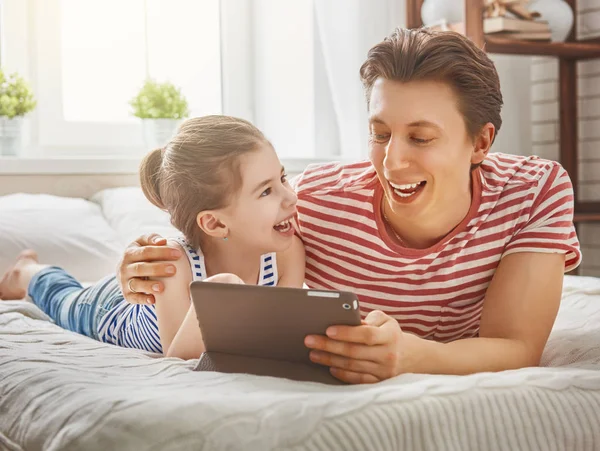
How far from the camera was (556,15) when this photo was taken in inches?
130

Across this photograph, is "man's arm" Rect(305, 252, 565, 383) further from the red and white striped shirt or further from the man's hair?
the man's hair

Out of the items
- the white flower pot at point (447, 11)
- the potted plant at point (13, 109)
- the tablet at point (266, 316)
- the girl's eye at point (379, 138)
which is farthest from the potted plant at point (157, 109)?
the tablet at point (266, 316)

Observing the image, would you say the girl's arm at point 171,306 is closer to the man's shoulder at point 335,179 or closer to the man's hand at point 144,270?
the man's hand at point 144,270

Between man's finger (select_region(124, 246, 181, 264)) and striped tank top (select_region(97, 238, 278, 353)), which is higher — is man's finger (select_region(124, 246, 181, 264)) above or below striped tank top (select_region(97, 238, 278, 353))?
above

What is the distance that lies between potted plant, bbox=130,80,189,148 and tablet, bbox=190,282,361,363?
7.37ft

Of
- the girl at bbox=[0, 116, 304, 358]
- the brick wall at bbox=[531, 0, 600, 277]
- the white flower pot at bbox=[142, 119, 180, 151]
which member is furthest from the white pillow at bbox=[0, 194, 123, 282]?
the brick wall at bbox=[531, 0, 600, 277]

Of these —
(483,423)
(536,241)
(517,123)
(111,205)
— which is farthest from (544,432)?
(517,123)

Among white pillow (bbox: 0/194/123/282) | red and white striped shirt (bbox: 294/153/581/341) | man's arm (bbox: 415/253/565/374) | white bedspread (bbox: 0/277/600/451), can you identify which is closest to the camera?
white bedspread (bbox: 0/277/600/451)

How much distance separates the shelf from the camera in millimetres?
3131

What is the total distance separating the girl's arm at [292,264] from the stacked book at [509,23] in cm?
165

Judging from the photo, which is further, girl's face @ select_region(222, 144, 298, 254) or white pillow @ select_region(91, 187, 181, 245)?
white pillow @ select_region(91, 187, 181, 245)

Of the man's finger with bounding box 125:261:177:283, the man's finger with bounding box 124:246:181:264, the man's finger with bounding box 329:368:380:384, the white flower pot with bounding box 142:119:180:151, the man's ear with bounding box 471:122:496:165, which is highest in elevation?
the white flower pot with bounding box 142:119:180:151

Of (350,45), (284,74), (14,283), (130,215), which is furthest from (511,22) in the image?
(14,283)

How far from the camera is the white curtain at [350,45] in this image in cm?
333
